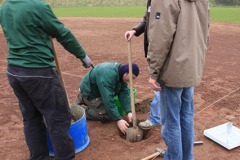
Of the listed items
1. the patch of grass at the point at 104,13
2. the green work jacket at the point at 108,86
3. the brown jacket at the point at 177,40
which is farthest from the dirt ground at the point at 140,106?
the patch of grass at the point at 104,13

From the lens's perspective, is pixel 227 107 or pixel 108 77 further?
pixel 227 107

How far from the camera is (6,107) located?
4.28 meters

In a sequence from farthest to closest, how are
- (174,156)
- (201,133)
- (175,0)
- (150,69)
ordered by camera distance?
(201,133) < (174,156) < (150,69) < (175,0)

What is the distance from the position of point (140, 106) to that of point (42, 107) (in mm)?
1987

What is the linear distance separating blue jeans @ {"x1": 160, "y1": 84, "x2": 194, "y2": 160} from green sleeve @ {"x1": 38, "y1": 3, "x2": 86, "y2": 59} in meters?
0.89

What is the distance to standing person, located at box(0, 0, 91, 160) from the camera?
227cm

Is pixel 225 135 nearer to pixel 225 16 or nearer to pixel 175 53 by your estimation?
pixel 175 53

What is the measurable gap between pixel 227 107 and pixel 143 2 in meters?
25.8

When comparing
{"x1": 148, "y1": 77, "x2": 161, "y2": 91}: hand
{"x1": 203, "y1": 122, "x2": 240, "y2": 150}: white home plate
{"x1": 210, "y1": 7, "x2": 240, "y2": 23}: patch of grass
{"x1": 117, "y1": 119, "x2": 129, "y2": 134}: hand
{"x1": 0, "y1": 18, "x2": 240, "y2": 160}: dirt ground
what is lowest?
{"x1": 210, "y1": 7, "x2": 240, "y2": 23}: patch of grass

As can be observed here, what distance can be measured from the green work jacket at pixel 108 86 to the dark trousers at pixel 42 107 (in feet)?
2.61

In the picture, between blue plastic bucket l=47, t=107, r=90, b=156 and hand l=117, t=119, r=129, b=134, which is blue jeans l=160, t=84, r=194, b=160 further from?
blue plastic bucket l=47, t=107, r=90, b=156

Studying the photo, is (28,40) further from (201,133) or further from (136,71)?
(201,133)

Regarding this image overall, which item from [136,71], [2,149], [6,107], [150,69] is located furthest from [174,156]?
[6,107]

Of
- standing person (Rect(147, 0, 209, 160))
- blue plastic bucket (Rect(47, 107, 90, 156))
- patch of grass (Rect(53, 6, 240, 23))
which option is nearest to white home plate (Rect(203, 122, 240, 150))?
standing person (Rect(147, 0, 209, 160))
